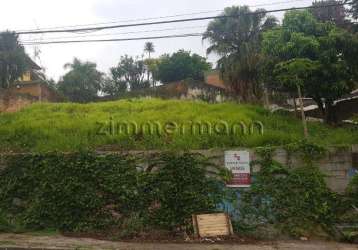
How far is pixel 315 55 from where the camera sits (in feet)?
41.3

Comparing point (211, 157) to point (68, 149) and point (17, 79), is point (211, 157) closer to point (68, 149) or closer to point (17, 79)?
point (68, 149)

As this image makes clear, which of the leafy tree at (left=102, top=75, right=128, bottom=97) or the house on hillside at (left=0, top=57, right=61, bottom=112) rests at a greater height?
the leafy tree at (left=102, top=75, right=128, bottom=97)

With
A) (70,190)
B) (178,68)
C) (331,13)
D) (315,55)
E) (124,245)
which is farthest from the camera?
(178,68)

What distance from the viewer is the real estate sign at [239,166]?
8469 mm

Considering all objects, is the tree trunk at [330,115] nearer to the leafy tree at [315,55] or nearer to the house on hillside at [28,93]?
the leafy tree at [315,55]

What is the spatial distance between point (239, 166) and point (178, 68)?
25125 mm

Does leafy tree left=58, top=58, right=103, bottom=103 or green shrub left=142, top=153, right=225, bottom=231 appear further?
leafy tree left=58, top=58, right=103, bottom=103

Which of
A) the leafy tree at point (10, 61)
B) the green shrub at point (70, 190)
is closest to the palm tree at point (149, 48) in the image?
the leafy tree at point (10, 61)

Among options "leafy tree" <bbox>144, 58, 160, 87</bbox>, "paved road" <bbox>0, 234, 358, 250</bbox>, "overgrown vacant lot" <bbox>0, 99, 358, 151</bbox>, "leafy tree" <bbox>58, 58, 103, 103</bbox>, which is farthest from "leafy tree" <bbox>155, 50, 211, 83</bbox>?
"paved road" <bbox>0, 234, 358, 250</bbox>

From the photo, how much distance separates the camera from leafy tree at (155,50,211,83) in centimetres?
3309

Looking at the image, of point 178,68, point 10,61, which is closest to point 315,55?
point 10,61

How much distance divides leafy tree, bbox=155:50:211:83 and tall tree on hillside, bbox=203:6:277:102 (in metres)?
13.4

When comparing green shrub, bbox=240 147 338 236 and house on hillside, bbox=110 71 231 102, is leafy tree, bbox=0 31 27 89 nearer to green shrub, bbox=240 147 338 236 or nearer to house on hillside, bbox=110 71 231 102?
house on hillside, bbox=110 71 231 102

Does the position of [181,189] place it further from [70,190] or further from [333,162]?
[333,162]
